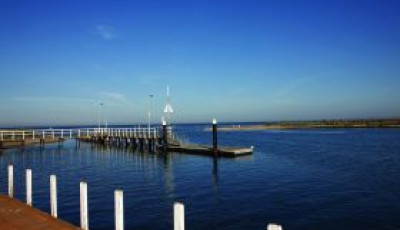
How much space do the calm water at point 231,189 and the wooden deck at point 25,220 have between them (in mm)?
3814

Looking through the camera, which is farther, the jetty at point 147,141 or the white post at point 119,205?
the jetty at point 147,141

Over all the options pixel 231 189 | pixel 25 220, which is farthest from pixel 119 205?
pixel 231 189

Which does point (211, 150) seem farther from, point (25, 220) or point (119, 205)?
point (119, 205)

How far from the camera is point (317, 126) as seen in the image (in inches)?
5925

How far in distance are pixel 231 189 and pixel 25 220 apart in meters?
14.5

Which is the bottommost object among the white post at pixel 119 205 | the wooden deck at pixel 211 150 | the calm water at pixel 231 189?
the calm water at pixel 231 189

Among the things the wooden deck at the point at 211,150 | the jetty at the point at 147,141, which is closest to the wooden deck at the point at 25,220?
the jetty at the point at 147,141

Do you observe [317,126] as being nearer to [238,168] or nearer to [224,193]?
[238,168]

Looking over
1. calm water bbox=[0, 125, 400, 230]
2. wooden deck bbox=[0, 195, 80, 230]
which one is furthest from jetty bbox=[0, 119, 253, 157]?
wooden deck bbox=[0, 195, 80, 230]

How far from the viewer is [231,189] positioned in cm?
2420

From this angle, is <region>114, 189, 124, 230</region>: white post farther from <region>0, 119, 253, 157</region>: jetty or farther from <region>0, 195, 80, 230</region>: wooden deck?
<region>0, 119, 253, 157</region>: jetty

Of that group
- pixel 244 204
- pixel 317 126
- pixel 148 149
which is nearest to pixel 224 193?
pixel 244 204

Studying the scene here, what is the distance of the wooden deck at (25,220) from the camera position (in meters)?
10.7

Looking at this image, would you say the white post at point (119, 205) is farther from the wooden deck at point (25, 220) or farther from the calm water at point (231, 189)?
the calm water at point (231, 189)
